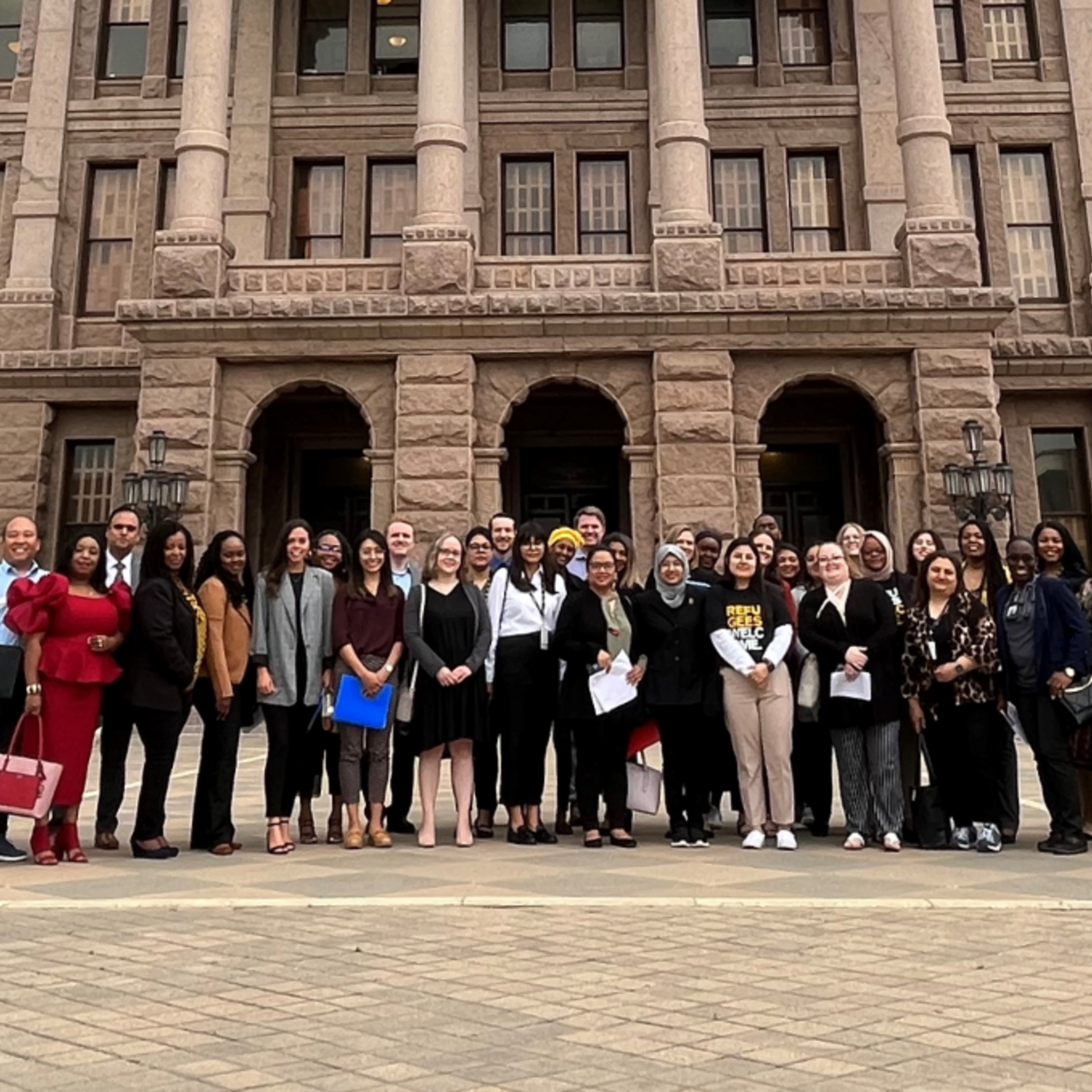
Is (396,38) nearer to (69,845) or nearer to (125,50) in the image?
(125,50)

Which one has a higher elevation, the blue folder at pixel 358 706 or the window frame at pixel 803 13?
the window frame at pixel 803 13

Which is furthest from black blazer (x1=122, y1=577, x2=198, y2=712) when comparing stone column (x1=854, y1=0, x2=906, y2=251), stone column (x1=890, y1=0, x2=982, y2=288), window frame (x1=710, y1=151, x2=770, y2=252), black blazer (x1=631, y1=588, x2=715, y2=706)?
stone column (x1=854, y1=0, x2=906, y2=251)

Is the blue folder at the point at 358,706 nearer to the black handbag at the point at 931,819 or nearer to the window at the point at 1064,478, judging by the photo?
the black handbag at the point at 931,819

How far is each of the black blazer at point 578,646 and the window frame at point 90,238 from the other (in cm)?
1676

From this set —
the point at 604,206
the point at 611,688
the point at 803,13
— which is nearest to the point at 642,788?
the point at 611,688

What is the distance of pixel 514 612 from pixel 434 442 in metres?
9.54

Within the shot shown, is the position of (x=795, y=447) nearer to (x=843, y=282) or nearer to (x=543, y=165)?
(x=843, y=282)

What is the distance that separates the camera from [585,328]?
57.6 ft

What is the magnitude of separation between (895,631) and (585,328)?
10673mm

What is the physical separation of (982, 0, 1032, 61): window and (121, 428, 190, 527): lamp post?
17702 millimetres

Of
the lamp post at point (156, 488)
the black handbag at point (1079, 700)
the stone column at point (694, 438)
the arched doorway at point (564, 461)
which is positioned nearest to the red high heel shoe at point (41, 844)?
the black handbag at point (1079, 700)

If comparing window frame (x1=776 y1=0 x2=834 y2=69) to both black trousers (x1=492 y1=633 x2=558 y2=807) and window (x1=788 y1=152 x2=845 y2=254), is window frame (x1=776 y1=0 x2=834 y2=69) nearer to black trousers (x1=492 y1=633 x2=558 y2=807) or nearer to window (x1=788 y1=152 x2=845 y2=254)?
window (x1=788 y1=152 x2=845 y2=254)

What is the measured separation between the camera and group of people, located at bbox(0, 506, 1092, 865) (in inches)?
297

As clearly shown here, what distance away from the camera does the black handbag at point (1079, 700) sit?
7.46 m
